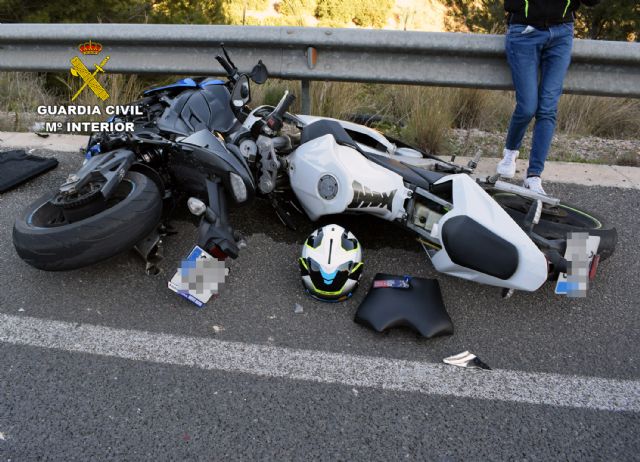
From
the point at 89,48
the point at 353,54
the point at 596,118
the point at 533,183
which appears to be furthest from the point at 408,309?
the point at 596,118

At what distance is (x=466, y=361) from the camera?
2564mm

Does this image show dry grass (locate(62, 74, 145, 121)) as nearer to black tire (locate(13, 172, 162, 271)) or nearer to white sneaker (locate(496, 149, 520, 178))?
black tire (locate(13, 172, 162, 271))

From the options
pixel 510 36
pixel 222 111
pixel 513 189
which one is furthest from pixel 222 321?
pixel 510 36

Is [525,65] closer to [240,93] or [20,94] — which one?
[240,93]

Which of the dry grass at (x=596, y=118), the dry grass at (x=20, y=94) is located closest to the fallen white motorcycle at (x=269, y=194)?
the dry grass at (x=596, y=118)

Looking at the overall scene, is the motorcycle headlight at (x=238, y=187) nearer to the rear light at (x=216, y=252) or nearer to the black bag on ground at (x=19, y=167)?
the rear light at (x=216, y=252)

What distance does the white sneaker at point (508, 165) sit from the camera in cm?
438

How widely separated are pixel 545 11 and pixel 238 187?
278 cm

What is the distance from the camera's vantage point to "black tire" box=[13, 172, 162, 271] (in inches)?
105

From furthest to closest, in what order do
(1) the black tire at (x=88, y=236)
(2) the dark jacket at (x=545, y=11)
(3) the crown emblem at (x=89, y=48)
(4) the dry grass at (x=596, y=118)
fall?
(4) the dry grass at (x=596, y=118)
(3) the crown emblem at (x=89, y=48)
(2) the dark jacket at (x=545, y=11)
(1) the black tire at (x=88, y=236)

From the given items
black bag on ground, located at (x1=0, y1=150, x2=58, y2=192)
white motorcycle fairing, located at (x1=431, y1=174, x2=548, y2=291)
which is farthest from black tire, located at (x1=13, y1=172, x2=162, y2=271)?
white motorcycle fairing, located at (x1=431, y1=174, x2=548, y2=291)

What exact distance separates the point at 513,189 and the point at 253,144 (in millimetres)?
1641

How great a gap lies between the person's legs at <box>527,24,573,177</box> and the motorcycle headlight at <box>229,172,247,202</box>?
238 centimetres

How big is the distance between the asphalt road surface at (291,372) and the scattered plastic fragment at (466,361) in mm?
37
